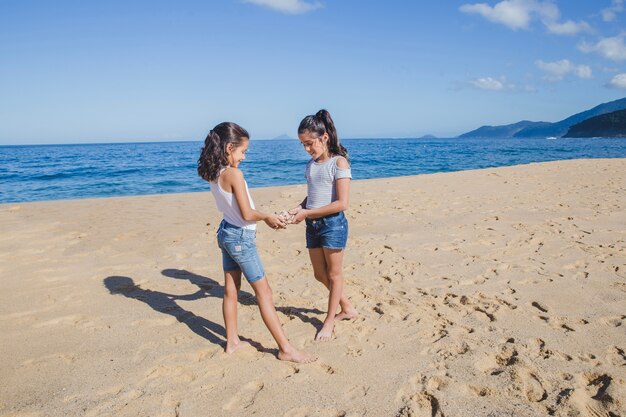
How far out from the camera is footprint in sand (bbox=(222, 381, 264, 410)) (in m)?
2.63

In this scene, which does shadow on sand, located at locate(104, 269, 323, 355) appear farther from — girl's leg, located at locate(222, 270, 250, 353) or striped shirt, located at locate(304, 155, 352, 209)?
striped shirt, located at locate(304, 155, 352, 209)

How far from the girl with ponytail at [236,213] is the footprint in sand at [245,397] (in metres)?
0.36

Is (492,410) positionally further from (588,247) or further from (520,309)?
(588,247)

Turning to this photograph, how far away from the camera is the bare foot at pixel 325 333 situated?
11.5 ft

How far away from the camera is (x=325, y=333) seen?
11.5 feet

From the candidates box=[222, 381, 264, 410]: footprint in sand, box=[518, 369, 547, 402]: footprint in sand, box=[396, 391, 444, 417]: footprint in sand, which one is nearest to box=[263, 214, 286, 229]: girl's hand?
box=[222, 381, 264, 410]: footprint in sand

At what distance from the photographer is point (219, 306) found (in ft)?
14.3

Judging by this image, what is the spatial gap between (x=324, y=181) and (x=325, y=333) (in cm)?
132

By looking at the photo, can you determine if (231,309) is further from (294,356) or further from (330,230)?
(330,230)

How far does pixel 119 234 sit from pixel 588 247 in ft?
24.4

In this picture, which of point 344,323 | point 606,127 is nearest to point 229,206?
point 344,323

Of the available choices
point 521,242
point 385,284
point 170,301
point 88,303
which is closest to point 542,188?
point 521,242

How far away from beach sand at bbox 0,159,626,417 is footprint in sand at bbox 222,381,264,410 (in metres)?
0.01

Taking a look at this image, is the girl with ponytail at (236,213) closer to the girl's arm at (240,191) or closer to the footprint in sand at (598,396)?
the girl's arm at (240,191)
